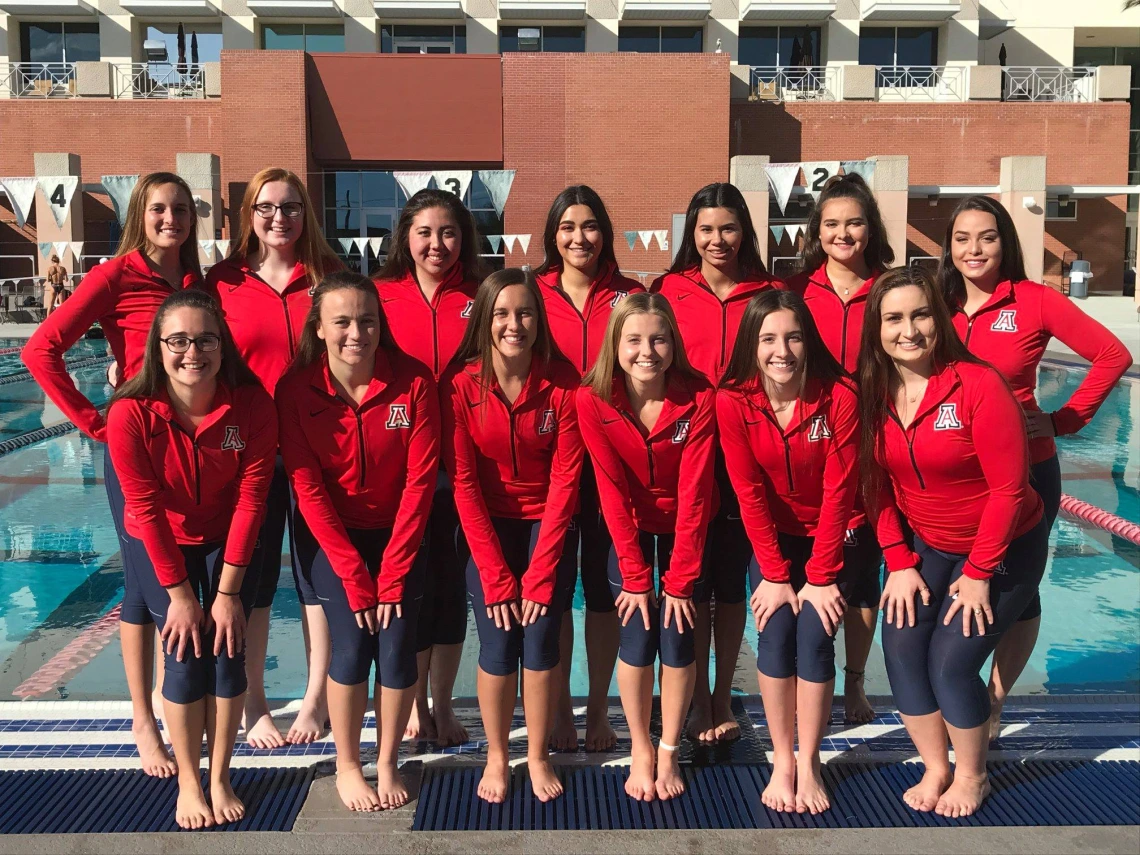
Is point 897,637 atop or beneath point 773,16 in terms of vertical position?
beneath

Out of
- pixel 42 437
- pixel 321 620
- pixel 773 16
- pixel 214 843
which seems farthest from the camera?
pixel 773 16

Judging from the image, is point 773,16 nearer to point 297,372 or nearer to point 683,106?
point 683,106

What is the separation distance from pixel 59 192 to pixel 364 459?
22.4 metres

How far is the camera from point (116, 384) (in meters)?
3.40

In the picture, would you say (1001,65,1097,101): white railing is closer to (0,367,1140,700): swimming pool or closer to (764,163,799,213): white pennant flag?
(764,163,799,213): white pennant flag

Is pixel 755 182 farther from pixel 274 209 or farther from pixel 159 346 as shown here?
pixel 159 346

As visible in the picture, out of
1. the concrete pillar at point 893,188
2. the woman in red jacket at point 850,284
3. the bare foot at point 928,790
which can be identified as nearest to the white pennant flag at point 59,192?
the concrete pillar at point 893,188

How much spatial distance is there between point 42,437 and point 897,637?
847cm

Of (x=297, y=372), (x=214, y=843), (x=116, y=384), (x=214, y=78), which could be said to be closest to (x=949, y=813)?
(x=214, y=843)

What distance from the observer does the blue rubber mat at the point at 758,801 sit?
2754 mm

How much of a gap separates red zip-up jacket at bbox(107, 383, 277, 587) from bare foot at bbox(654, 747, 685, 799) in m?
1.36

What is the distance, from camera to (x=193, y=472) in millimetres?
2846

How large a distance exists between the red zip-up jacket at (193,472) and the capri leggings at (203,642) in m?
0.05

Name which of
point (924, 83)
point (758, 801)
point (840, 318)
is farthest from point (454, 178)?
point (758, 801)
